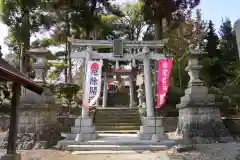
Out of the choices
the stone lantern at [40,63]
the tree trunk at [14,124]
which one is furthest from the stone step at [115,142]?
the tree trunk at [14,124]

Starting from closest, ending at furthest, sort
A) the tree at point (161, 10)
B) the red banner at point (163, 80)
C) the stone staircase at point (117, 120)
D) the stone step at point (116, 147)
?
the stone step at point (116, 147), the red banner at point (163, 80), the stone staircase at point (117, 120), the tree at point (161, 10)

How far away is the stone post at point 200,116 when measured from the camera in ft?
37.2

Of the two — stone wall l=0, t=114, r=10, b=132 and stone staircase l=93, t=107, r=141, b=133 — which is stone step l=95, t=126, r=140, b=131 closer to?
stone staircase l=93, t=107, r=141, b=133

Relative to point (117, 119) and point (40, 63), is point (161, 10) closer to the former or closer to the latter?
point (117, 119)

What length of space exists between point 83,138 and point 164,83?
4.20 m

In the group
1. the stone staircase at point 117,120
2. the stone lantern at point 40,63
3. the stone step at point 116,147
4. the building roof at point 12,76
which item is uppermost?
the stone lantern at point 40,63

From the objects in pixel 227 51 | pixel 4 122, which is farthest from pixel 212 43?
pixel 4 122

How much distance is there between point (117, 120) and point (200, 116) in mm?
6001

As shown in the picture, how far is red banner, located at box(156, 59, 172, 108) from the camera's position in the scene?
478 inches

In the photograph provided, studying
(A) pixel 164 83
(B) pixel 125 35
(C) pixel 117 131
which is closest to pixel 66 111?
(C) pixel 117 131

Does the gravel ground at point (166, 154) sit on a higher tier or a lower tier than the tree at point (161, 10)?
lower

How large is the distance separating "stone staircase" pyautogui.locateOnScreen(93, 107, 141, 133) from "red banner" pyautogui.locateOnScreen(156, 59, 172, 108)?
134 inches

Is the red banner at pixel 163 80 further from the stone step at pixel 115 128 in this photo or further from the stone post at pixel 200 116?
the stone step at pixel 115 128

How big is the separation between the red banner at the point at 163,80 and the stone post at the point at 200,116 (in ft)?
3.21
